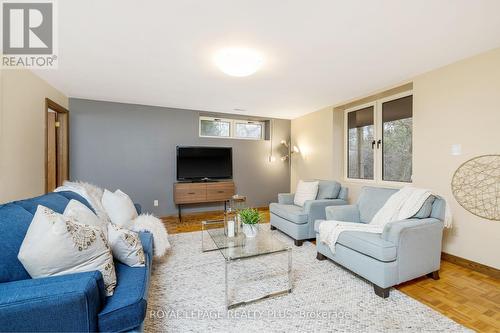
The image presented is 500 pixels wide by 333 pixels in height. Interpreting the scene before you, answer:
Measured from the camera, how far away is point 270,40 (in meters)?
2.17

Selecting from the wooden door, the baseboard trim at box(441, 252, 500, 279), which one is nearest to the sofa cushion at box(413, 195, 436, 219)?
the baseboard trim at box(441, 252, 500, 279)

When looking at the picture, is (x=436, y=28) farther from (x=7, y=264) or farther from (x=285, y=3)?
(x=7, y=264)

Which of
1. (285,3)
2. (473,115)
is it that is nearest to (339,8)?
(285,3)

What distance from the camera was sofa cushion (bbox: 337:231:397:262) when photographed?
1.91 m

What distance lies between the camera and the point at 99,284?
1.13 metres

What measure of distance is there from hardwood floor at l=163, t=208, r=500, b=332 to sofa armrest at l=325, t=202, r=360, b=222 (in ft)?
2.64

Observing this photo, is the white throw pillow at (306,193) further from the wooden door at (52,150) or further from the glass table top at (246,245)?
the wooden door at (52,150)

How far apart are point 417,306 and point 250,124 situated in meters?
4.58

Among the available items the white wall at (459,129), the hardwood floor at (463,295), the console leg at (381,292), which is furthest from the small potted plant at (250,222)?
the white wall at (459,129)

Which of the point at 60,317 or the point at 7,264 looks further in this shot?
the point at 7,264

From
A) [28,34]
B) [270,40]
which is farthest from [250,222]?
[28,34]

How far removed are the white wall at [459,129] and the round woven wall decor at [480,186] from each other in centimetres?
7

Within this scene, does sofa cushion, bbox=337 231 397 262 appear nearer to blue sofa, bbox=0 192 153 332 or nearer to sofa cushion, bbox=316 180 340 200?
sofa cushion, bbox=316 180 340 200

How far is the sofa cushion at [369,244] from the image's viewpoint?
Result: 1914mm
